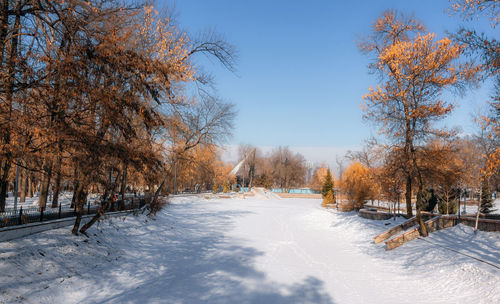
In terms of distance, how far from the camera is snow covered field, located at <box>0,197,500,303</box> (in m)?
8.12

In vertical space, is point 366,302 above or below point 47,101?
below

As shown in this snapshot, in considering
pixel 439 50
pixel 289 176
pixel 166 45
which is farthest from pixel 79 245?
pixel 289 176

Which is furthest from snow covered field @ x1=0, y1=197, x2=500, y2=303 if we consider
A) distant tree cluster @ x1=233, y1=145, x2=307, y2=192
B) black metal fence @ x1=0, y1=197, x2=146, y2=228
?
distant tree cluster @ x1=233, y1=145, x2=307, y2=192

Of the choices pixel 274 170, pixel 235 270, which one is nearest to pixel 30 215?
pixel 235 270

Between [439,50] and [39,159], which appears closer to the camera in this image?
[39,159]

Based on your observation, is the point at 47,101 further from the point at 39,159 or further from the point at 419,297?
the point at 419,297

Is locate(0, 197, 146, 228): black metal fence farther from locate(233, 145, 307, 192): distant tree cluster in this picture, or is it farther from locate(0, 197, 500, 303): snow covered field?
locate(233, 145, 307, 192): distant tree cluster

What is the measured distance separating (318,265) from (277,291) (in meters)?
3.58

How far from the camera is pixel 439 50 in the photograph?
13.0 metres

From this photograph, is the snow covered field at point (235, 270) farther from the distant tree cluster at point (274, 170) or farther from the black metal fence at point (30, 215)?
the distant tree cluster at point (274, 170)

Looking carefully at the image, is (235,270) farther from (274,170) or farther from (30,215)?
(274,170)

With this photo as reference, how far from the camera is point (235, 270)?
11203 millimetres

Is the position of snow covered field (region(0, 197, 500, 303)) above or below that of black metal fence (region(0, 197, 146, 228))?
below

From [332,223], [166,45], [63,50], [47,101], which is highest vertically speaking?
[166,45]
